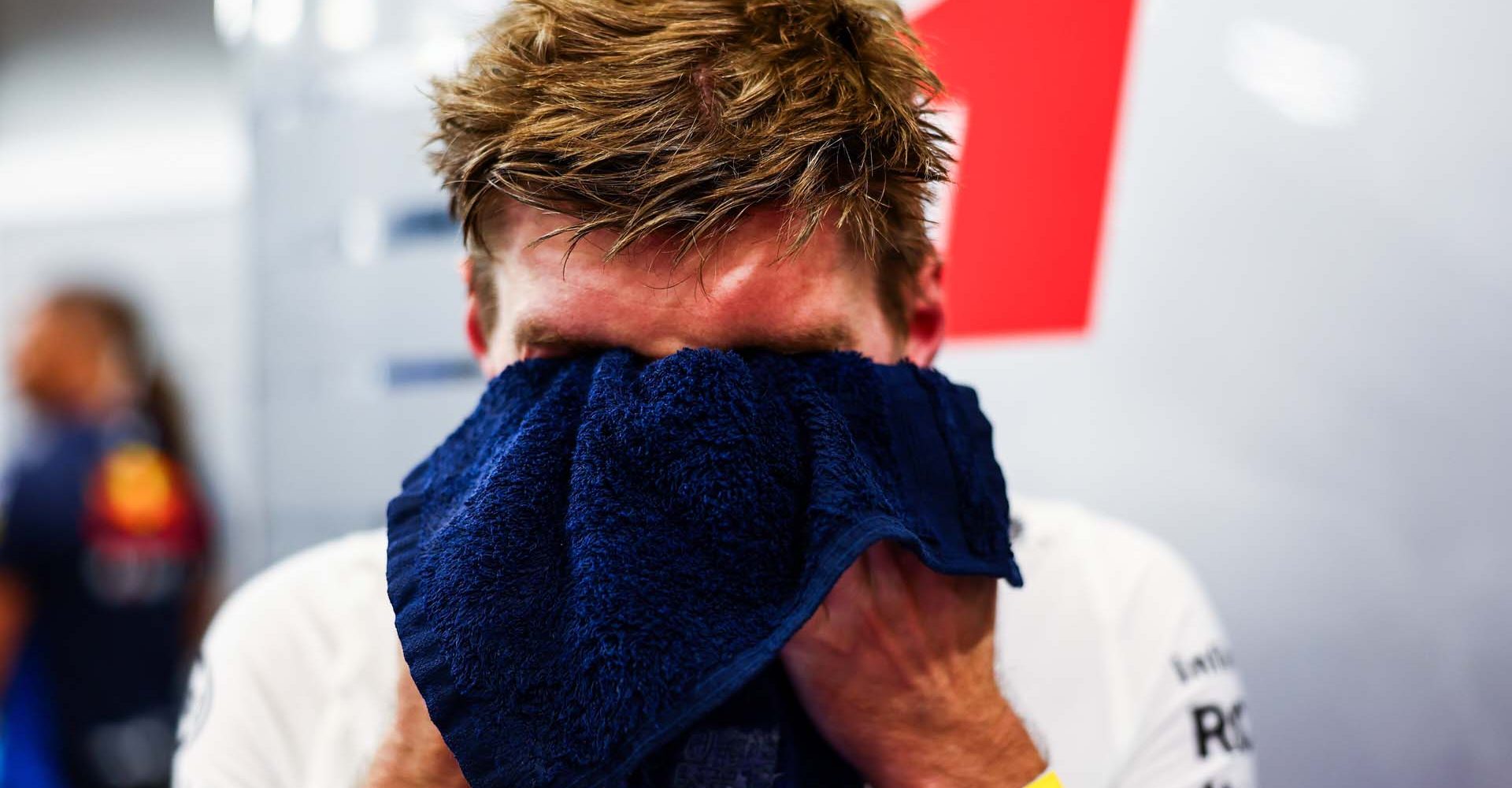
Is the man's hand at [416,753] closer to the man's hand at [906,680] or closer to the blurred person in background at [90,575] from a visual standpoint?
the man's hand at [906,680]

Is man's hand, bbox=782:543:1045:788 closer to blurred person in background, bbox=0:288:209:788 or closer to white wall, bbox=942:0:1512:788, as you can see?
white wall, bbox=942:0:1512:788

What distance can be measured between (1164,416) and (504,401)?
1.87ft

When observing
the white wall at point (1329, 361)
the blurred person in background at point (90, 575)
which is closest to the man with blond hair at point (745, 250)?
the white wall at point (1329, 361)

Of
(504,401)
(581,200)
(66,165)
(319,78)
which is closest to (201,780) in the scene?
(504,401)

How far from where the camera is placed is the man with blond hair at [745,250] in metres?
0.62

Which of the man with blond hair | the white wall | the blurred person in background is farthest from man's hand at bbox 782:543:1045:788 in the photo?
the blurred person in background

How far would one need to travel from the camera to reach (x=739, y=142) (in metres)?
0.62

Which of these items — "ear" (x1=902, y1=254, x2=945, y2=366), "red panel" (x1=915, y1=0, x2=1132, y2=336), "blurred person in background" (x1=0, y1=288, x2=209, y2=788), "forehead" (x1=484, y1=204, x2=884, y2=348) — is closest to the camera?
"forehead" (x1=484, y1=204, x2=884, y2=348)

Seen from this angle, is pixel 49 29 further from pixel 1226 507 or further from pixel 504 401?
pixel 1226 507

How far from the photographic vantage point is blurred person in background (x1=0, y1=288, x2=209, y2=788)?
199cm

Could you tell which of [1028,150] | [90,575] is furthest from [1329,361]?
[90,575]

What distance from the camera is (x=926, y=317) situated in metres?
0.78

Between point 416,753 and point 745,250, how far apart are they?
36 cm

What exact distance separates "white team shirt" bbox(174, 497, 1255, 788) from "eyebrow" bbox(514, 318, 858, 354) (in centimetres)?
26
